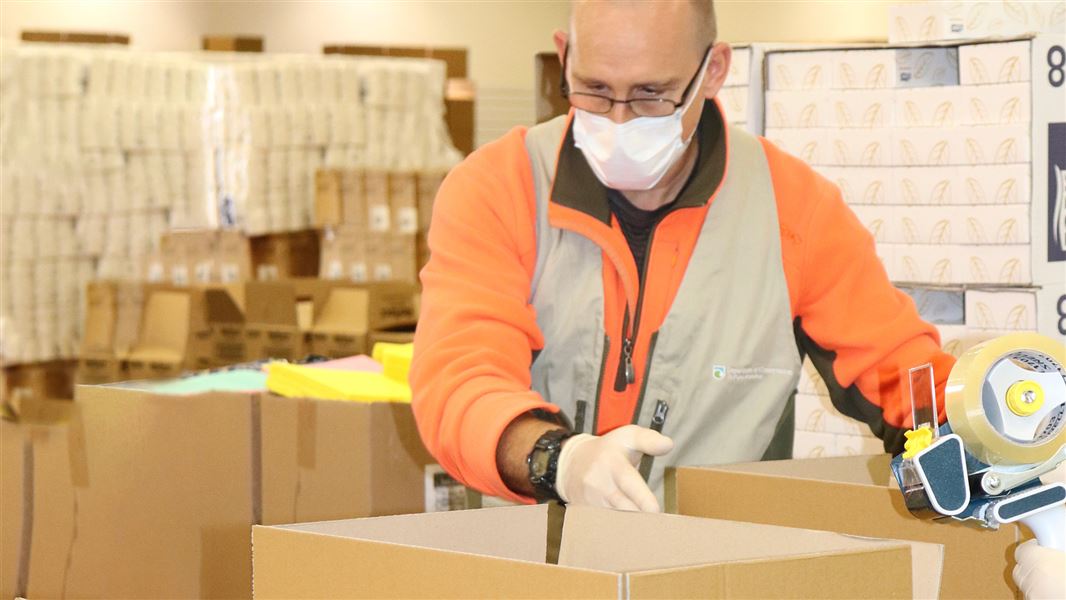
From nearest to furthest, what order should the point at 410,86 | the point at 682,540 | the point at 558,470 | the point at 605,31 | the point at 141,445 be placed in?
1. the point at 682,540
2. the point at 558,470
3. the point at 605,31
4. the point at 141,445
5. the point at 410,86

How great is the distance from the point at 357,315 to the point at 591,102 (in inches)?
169

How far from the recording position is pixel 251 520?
8.28ft

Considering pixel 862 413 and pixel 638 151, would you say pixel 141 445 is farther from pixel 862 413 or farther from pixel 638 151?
pixel 862 413

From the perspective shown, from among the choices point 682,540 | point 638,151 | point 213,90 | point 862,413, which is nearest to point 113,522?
point 638,151

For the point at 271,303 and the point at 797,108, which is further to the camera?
the point at 271,303

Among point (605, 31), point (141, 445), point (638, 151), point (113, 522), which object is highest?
point (605, 31)

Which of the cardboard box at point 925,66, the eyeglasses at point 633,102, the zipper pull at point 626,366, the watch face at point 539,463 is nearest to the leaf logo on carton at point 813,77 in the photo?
the cardboard box at point 925,66

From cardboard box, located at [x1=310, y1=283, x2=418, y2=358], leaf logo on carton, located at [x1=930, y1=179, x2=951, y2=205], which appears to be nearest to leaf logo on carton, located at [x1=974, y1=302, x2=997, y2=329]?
leaf logo on carton, located at [x1=930, y1=179, x2=951, y2=205]

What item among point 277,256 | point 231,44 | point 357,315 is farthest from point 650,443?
point 231,44

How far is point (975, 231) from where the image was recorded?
2906mm

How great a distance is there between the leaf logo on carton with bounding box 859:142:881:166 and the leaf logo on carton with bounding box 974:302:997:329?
0.40 m

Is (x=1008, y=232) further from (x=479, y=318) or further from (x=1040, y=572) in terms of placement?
(x=1040, y=572)

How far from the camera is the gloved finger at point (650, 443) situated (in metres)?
1.27

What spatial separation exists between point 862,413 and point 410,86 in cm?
631
